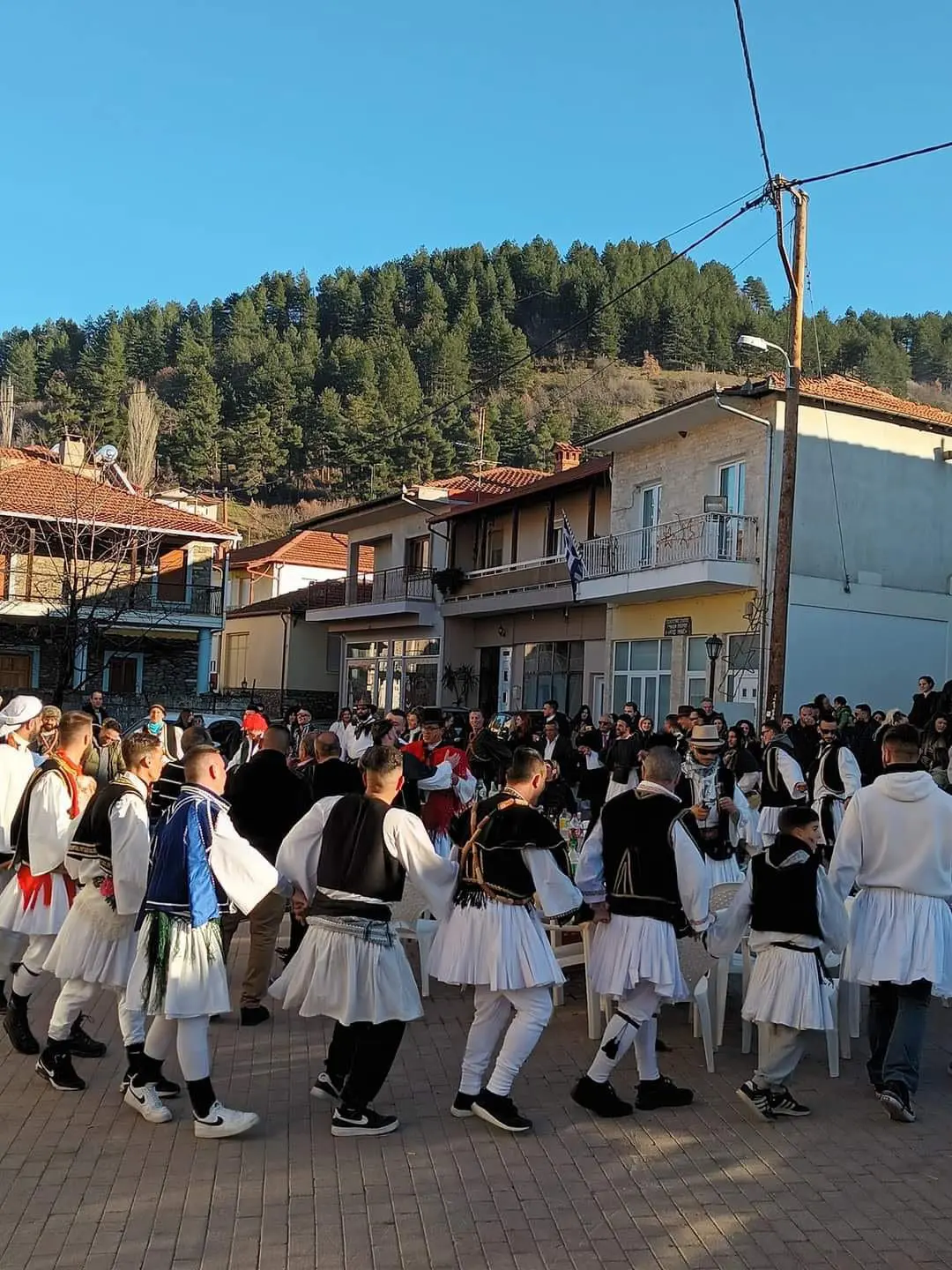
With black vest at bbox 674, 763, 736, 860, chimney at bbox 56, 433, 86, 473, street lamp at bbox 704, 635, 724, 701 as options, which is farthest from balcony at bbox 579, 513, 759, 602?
chimney at bbox 56, 433, 86, 473

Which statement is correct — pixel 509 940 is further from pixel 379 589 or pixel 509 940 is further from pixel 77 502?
pixel 77 502

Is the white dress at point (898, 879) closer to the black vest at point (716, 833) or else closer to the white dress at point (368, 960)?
the black vest at point (716, 833)

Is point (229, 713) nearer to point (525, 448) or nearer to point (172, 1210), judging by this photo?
Result: point (172, 1210)

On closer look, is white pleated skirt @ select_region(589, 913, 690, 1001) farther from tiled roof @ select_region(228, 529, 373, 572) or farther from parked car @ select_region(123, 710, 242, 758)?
tiled roof @ select_region(228, 529, 373, 572)

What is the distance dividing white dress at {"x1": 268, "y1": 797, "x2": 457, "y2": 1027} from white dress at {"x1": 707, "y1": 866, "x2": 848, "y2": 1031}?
4.76ft

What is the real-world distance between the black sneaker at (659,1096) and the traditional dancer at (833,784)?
14.8 ft

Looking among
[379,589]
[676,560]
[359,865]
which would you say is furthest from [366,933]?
[379,589]

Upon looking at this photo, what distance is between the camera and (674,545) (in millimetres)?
23172

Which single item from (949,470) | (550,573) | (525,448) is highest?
(525,448)

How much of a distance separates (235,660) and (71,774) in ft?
148

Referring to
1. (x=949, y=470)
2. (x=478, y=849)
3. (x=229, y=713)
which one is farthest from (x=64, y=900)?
(x=229, y=713)

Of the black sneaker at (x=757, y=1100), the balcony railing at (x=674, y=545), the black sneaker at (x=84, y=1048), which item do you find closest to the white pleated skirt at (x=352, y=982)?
the black sneaker at (x=757, y=1100)

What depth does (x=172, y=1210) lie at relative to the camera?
434 centimetres

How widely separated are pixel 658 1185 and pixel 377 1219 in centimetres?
118
